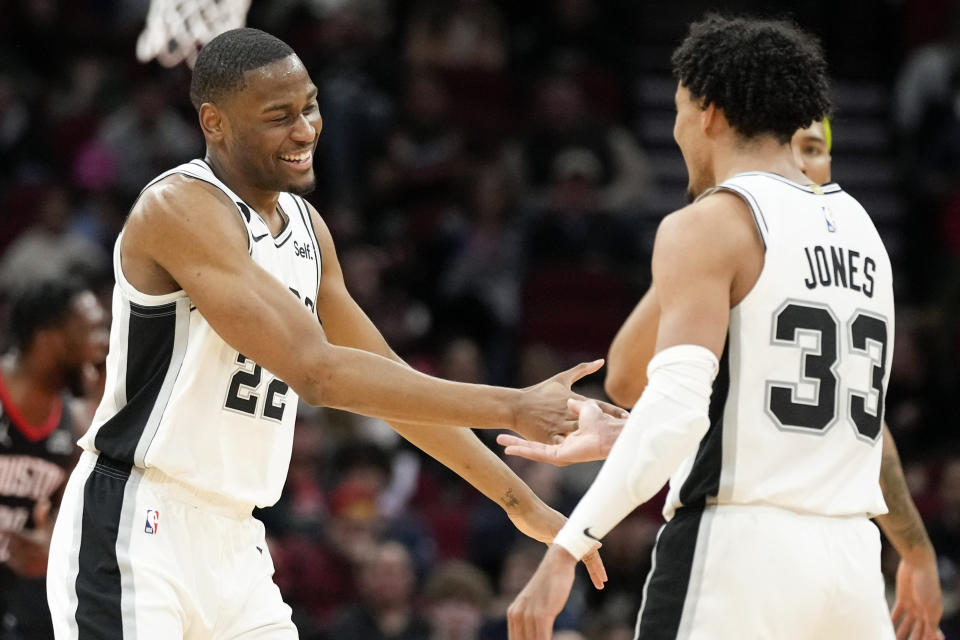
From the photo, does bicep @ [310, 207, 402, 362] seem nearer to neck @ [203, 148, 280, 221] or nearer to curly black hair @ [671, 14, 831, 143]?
neck @ [203, 148, 280, 221]

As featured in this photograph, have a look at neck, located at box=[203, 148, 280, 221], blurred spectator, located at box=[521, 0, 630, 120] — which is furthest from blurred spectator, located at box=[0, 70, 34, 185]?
neck, located at box=[203, 148, 280, 221]

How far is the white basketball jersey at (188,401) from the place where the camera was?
14.6ft

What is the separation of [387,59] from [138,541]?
9601mm

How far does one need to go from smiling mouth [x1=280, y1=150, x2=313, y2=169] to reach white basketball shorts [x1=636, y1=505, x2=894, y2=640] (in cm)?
180

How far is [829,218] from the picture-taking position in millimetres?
4160

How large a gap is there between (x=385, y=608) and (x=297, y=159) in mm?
4782

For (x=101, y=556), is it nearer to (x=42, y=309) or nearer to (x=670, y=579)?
(x=670, y=579)

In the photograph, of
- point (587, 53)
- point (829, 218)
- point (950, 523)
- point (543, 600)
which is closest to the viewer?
point (543, 600)

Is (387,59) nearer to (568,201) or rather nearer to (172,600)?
(568,201)

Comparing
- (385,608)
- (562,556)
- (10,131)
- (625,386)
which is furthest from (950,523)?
(10,131)

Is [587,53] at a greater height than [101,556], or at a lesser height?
greater

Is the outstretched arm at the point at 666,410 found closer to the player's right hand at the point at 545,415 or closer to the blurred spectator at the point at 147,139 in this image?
the player's right hand at the point at 545,415

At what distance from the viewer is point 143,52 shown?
23.5 feet

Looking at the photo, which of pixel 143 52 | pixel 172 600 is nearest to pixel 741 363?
pixel 172 600
